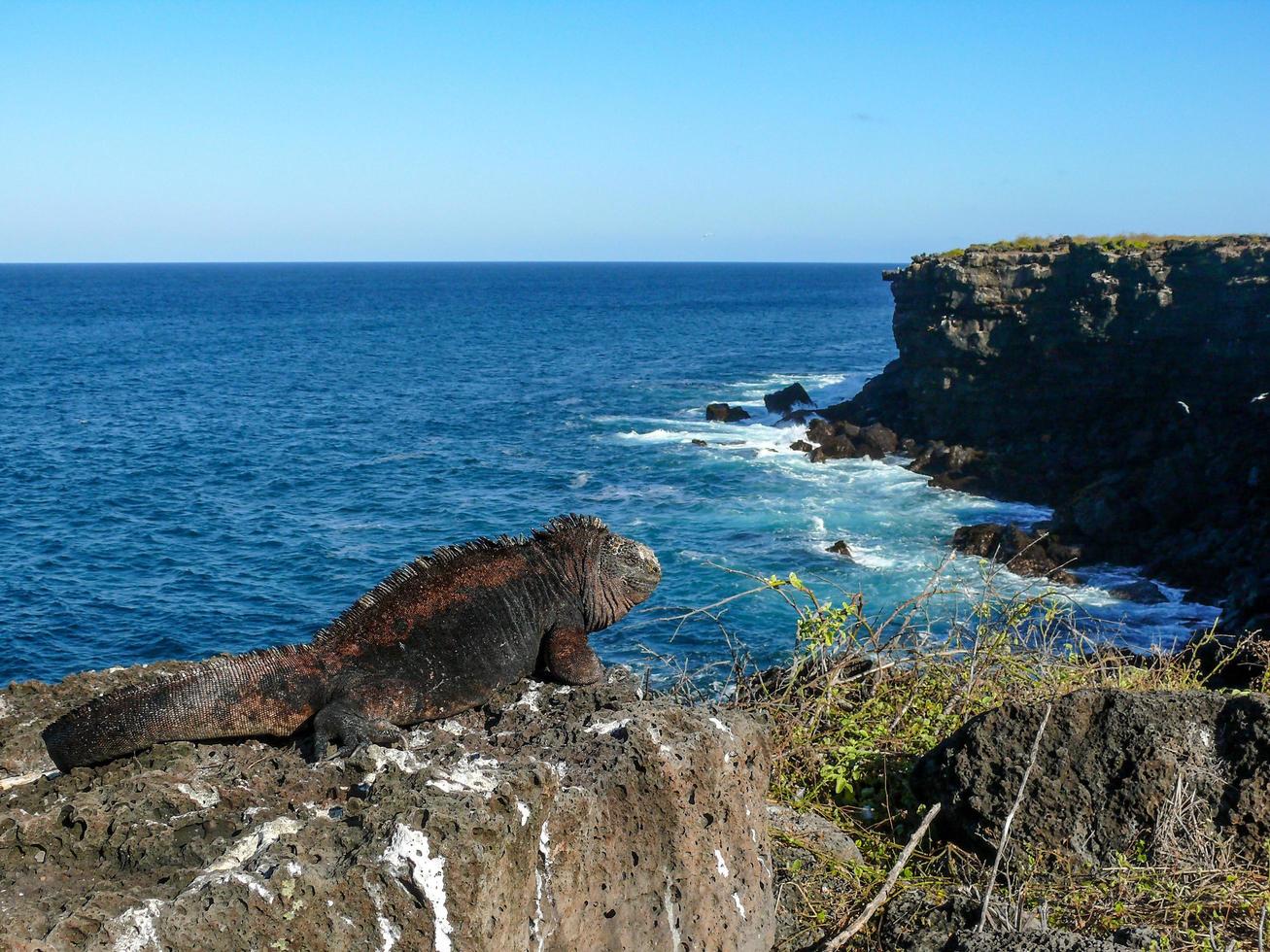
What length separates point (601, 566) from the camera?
21.7ft

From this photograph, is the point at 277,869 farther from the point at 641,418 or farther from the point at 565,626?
the point at 641,418

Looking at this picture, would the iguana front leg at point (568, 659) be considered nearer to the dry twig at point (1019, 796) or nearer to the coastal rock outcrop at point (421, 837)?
the coastal rock outcrop at point (421, 837)

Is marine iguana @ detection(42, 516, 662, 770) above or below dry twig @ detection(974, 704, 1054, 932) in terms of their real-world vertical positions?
above

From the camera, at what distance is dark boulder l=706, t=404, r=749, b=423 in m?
50.8

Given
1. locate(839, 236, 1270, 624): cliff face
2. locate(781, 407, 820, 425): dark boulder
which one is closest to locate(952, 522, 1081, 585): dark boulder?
locate(839, 236, 1270, 624): cliff face

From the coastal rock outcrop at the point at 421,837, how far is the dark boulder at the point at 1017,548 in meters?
23.5

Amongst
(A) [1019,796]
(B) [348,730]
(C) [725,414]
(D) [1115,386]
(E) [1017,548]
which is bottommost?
(E) [1017,548]

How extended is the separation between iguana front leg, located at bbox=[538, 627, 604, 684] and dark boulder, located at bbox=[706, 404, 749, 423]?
44.8 meters

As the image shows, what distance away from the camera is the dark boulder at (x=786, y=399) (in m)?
51.8

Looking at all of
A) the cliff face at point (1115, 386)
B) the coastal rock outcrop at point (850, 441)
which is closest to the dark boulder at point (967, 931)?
the cliff face at point (1115, 386)

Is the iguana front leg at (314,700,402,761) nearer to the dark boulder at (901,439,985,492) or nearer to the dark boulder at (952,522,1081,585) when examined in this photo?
the dark boulder at (952,522,1081,585)

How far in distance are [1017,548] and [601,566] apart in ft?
76.6

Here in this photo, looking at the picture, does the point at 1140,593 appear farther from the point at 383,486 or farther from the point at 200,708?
the point at 200,708

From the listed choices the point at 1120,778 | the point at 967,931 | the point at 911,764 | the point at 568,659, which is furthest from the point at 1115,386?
the point at 967,931
